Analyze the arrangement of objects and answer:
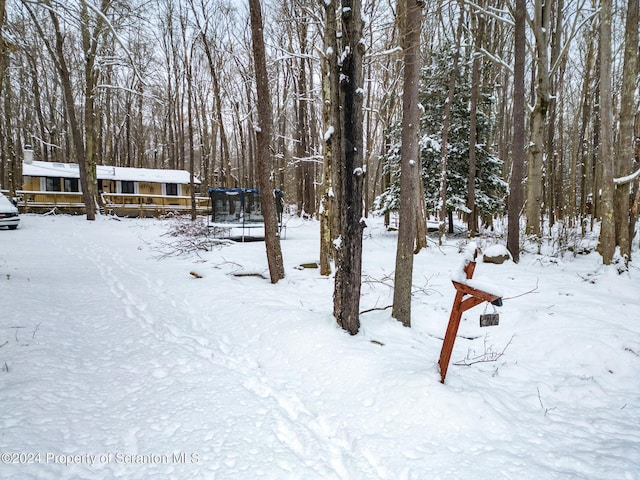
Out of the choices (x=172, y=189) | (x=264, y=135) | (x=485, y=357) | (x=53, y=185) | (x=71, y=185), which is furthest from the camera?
(x=172, y=189)

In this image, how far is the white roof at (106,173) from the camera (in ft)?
78.7

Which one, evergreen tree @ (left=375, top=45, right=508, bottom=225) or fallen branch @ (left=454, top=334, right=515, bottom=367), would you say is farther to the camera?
evergreen tree @ (left=375, top=45, right=508, bottom=225)

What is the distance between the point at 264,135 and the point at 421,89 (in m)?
10.7

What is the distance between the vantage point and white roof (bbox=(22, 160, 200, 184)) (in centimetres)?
2400

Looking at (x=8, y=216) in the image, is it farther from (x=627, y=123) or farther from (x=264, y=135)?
(x=627, y=123)

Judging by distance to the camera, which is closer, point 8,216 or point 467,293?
point 467,293

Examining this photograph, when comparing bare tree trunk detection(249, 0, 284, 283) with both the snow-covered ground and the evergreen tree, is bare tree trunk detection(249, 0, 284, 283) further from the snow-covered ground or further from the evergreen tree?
the evergreen tree

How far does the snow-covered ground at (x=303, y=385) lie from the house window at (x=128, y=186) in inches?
938

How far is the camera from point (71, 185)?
2566cm

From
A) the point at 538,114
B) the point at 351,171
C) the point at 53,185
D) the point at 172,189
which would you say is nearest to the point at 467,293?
the point at 351,171

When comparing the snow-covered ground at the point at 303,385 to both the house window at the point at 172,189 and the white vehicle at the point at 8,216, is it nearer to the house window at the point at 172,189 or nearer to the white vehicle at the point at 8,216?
the white vehicle at the point at 8,216

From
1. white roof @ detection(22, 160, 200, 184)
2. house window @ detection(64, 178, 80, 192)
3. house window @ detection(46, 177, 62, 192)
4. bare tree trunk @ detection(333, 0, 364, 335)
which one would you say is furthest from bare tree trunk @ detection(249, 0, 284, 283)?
house window @ detection(46, 177, 62, 192)

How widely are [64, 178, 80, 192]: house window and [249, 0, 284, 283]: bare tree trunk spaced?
26104 millimetres

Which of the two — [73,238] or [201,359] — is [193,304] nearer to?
[201,359]
